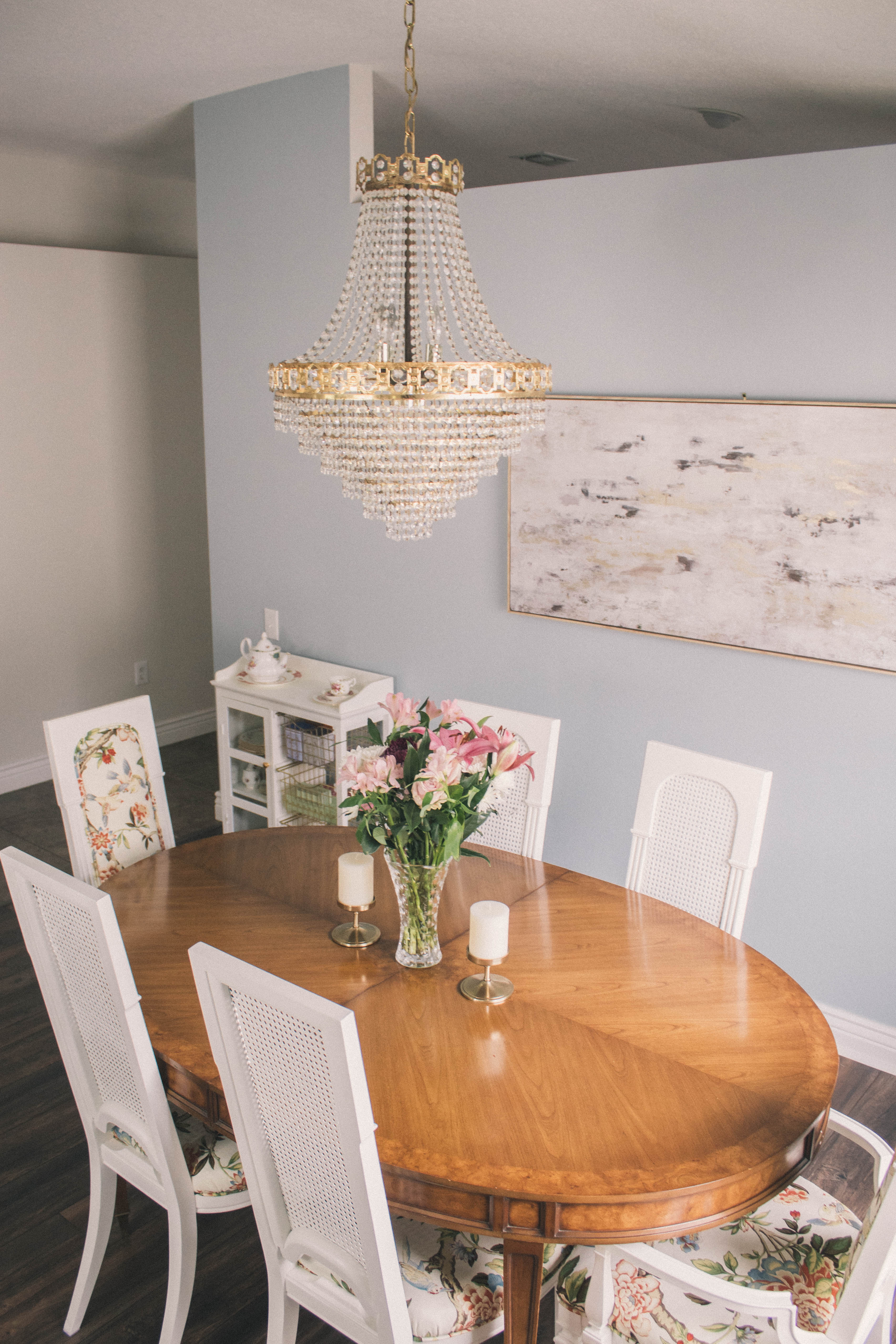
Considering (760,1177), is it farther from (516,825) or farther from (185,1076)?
(516,825)

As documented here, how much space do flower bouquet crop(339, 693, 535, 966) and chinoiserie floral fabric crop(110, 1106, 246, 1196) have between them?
1.93ft

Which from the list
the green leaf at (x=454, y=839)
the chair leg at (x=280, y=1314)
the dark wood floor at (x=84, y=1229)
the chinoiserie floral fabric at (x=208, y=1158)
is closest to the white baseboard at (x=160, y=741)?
the dark wood floor at (x=84, y=1229)

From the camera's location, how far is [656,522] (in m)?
3.14

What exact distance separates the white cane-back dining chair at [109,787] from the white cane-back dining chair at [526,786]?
0.88m

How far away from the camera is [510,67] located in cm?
306

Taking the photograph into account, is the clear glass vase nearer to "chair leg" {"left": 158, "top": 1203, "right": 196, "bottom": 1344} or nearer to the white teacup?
"chair leg" {"left": 158, "top": 1203, "right": 196, "bottom": 1344}

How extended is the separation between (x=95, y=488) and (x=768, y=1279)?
4472mm

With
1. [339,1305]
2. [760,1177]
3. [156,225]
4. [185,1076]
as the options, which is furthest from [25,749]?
[760,1177]

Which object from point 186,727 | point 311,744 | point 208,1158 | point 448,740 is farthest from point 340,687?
point 186,727

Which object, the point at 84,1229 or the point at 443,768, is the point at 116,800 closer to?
the point at 84,1229

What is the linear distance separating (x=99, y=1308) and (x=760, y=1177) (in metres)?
1.45

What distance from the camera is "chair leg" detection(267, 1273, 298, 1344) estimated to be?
71.5 inches

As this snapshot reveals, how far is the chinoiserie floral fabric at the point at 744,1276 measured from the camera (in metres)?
1.69

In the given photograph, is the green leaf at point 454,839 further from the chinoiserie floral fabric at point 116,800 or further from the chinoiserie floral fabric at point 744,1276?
the chinoiserie floral fabric at point 116,800
